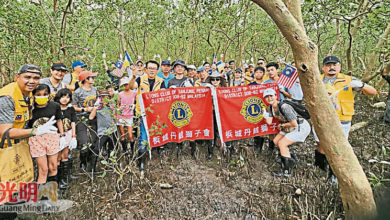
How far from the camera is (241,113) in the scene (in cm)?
473

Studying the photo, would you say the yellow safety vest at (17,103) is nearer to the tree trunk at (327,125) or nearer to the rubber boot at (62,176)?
the rubber boot at (62,176)

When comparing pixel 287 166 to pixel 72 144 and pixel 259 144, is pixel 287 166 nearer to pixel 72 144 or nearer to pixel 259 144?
pixel 259 144

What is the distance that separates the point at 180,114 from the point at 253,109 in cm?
165

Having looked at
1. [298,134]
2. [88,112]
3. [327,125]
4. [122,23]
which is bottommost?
[298,134]

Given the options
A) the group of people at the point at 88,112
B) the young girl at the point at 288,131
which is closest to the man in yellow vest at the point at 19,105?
the group of people at the point at 88,112

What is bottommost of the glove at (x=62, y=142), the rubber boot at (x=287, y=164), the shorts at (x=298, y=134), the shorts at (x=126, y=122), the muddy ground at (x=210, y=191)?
the muddy ground at (x=210, y=191)

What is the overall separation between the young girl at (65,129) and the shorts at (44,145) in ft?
1.25

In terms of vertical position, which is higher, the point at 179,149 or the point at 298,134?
the point at 298,134

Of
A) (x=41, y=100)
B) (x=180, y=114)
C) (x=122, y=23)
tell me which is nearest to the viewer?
(x=41, y=100)

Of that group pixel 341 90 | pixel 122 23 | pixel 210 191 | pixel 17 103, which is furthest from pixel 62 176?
pixel 122 23

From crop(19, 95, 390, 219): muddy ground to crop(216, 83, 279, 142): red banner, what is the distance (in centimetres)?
60

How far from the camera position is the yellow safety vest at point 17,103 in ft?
8.20

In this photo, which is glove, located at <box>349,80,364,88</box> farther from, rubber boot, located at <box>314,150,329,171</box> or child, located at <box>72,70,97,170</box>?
child, located at <box>72,70,97,170</box>

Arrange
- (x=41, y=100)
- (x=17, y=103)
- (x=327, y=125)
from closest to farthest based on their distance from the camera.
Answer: (x=327, y=125)
(x=17, y=103)
(x=41, y=100)
